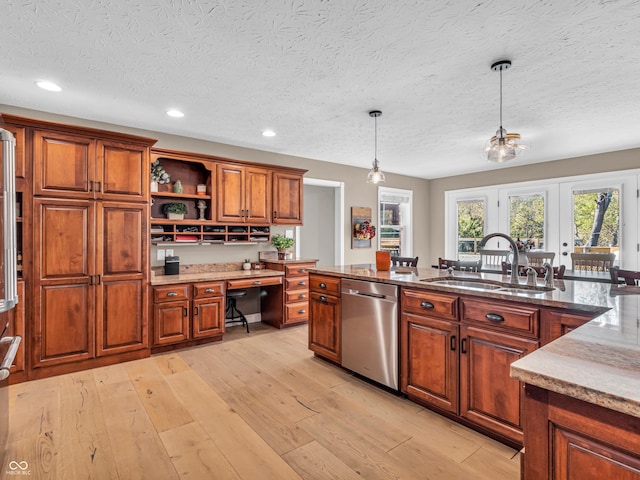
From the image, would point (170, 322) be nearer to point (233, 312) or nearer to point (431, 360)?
point (233, 312)

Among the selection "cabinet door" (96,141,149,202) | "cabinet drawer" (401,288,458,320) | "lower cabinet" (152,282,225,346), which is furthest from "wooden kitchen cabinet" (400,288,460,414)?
"cabinet door" (96,141,149,202)

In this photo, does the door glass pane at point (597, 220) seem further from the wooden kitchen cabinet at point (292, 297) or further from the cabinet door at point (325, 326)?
the cabinet door at point (325, 326)

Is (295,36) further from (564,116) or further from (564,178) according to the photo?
(564,178)

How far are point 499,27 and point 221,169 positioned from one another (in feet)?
10.7

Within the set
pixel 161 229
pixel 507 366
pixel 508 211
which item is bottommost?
pixel 507 366

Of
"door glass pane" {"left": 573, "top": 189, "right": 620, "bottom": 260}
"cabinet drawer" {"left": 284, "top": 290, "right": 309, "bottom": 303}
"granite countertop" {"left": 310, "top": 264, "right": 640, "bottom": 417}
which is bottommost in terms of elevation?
"cabinet drawer" {"left": 284, "top": 290, "right": 309, "bottom": 303}

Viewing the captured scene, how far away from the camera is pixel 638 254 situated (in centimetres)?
481

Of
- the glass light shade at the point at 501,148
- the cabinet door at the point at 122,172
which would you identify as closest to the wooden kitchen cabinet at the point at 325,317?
the glass light shade at the point at 501,148

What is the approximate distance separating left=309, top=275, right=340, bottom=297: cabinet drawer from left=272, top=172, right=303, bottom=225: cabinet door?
1609 mm

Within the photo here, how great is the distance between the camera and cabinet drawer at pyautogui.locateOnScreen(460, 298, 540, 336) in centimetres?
188

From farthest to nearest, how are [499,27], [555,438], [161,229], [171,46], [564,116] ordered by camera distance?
[161,229] < [564,116] < [171,46] < [499,27] < [555,438]

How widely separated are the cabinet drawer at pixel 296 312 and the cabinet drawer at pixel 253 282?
39 cm

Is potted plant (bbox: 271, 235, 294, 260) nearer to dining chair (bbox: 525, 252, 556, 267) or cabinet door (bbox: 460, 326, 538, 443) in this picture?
dining chair (bbox: 525, 252, 556, 267)

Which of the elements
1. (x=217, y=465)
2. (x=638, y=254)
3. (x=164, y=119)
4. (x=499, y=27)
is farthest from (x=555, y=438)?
(x=638, y=254)
